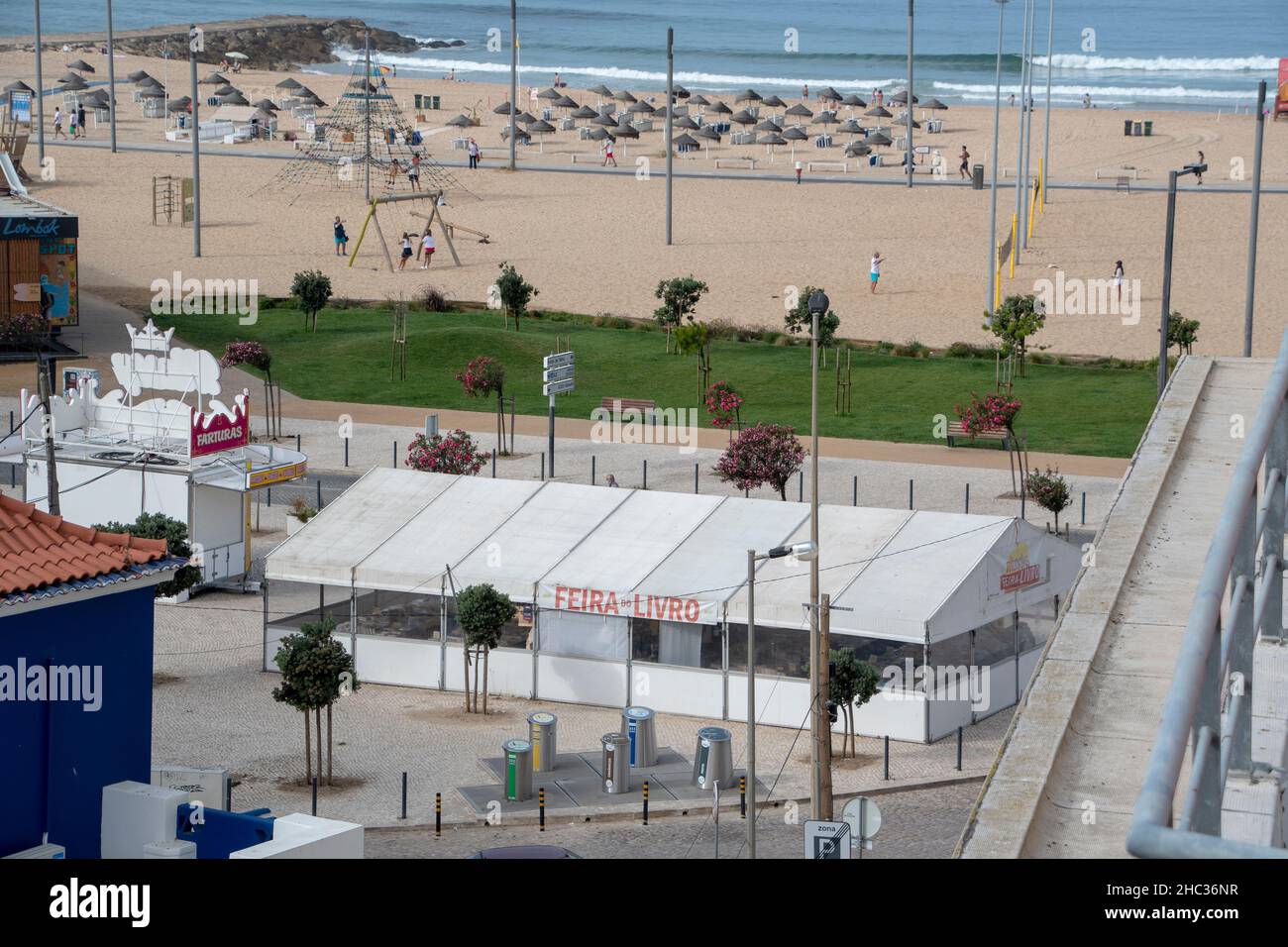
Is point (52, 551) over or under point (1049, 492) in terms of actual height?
over

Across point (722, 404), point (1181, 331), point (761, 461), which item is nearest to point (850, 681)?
point (761, 461)

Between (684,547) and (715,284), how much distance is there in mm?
31406

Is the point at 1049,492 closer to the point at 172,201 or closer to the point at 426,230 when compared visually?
the point at 426,230

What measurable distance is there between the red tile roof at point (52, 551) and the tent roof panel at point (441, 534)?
13.0m

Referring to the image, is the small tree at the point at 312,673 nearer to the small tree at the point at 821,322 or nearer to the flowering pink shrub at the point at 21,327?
the small tree at the point at 821,322

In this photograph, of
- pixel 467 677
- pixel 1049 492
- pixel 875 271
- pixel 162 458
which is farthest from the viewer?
pixel 875 271

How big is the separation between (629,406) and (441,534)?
15426mm

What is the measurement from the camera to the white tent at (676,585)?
84.9ft

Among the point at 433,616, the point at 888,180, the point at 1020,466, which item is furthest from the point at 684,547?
the point at 888,180

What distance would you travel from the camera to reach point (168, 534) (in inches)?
1140

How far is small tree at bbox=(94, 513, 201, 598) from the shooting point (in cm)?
2800

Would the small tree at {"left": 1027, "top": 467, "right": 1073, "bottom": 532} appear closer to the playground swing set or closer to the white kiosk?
the white kiosk

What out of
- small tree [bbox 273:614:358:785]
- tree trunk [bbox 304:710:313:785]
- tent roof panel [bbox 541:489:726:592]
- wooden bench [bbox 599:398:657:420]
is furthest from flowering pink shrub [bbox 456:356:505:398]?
tree trunk [bbox 304:710:313:785]

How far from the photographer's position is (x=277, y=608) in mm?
29938
